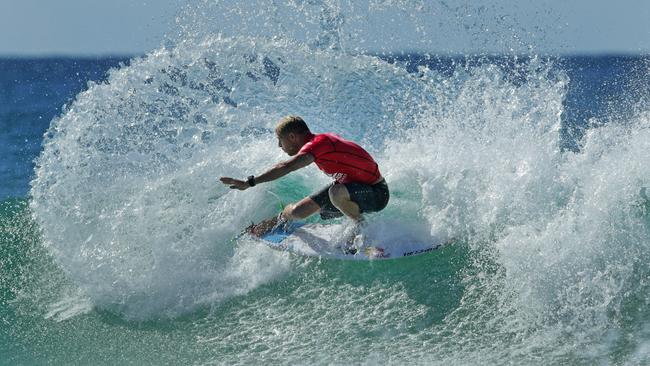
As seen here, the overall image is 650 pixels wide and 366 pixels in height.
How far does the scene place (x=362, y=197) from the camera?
7.58 meters

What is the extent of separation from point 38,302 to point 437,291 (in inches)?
145

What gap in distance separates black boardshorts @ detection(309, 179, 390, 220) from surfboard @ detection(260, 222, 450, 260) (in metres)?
0.26

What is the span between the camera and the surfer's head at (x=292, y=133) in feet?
23.6

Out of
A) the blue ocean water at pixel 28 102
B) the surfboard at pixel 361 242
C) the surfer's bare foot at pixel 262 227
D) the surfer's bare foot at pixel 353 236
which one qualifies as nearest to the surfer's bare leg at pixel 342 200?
the surfer's bare foot at pixel 353 236

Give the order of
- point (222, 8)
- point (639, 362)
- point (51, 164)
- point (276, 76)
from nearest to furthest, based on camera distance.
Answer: point (639, 362)
point (51, 164)
point (276, 76)
point (222, 8)

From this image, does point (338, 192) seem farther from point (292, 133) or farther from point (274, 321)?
point (274, 321)

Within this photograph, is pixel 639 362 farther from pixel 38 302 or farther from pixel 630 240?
pixel 38 302

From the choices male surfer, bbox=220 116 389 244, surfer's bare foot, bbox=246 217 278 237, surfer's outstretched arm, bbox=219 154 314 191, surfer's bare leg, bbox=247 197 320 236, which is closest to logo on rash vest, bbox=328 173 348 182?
male surfer, bbox=220 116 389 244

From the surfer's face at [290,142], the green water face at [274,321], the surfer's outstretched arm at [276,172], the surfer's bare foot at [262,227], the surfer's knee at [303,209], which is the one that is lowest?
the green water face at [274,321]

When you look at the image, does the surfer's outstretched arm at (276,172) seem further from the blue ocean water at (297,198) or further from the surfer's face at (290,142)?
the blue ocean water at (297,198)

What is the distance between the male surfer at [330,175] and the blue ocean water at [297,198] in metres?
0.41

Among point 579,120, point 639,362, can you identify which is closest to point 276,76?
point 639,362

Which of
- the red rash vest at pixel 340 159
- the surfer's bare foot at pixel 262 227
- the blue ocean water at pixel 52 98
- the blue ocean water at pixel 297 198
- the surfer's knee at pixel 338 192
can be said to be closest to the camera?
the blue ocean water at pixel 297 198

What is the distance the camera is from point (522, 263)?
677cm
